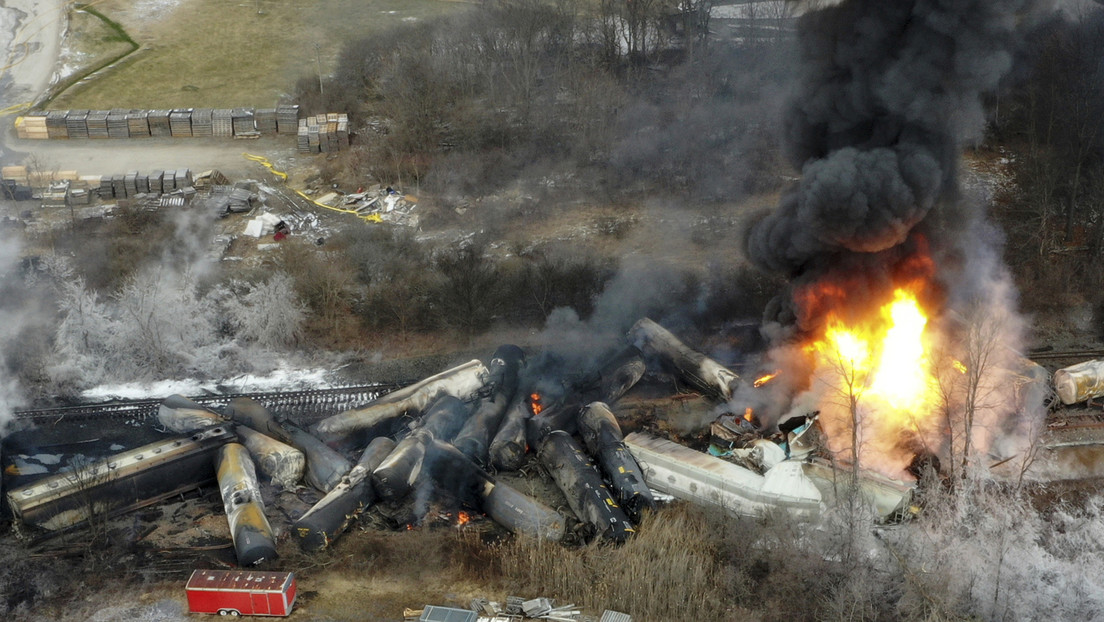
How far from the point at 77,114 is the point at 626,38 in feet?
83.0

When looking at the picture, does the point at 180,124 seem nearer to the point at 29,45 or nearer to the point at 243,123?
the point at 243,123

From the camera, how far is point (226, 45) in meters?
55.7

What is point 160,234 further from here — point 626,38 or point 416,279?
point 626,38

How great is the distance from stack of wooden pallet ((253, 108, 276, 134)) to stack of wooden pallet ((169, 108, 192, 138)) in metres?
2.93

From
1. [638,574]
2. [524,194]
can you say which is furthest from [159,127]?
[638,574]

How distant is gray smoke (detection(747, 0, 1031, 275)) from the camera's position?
23578 mm

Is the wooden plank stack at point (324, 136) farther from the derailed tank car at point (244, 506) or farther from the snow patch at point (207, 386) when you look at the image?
the derailed tank car at point (244, 506)

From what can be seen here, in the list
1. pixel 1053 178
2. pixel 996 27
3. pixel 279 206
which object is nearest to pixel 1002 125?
pixel 1053 178

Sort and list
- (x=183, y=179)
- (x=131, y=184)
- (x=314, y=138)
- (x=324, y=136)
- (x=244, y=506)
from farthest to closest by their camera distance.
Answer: (x=314, y=138) → (x=324, y=136) → (x=183, y=179) → (x=131, y=184) → (x=244, y=506)

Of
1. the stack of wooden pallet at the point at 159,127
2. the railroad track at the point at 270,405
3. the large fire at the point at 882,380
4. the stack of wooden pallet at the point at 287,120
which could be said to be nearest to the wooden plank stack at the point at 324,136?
the stack of wooden pallet at the point at 287,120

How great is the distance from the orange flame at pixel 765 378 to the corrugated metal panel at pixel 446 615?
1026cm

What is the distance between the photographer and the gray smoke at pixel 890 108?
23.6 meters

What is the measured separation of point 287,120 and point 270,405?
21.7 metres

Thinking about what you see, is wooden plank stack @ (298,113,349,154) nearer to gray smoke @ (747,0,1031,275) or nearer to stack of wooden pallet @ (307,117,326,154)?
stack of wooden pallet @ (307,117,326,154)
